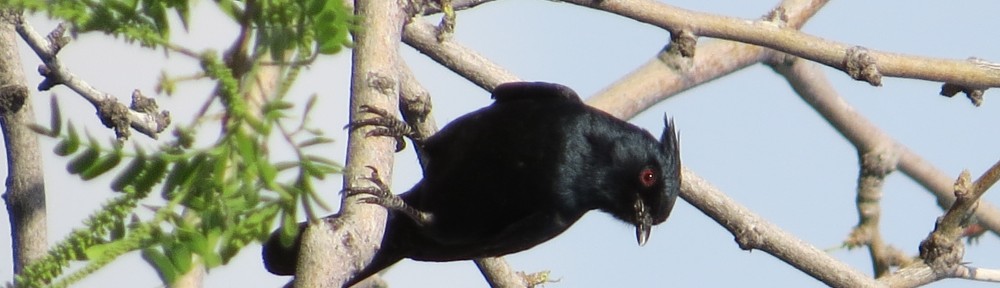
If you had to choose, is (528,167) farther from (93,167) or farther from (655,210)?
(93,167)

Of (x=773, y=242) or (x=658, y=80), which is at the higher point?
(x=658, y=80)

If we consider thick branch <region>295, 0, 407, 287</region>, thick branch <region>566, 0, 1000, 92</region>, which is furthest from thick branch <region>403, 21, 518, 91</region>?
thick branch <region>295, 0, 407, 287</region>

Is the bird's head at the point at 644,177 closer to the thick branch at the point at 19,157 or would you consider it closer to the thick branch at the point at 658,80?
the thick branch at the point at 658,80

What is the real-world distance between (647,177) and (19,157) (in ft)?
6.94

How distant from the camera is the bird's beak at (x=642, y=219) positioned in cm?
440

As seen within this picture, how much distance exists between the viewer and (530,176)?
4328 mm

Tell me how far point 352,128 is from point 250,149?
1.21 m

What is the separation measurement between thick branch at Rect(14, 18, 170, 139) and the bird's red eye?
1.90 meters

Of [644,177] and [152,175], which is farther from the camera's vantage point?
[644,177]

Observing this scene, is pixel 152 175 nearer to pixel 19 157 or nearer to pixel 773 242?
pixel 19 157

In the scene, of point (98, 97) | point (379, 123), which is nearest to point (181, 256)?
point (379, 123)

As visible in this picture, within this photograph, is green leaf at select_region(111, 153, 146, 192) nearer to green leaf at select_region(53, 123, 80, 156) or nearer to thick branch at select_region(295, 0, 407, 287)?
green leaf at select_region(53, 123, 80, 156)

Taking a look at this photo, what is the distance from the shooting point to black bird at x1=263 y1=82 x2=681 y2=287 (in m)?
4.30

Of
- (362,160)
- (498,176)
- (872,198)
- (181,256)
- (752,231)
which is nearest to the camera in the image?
(181,256)
